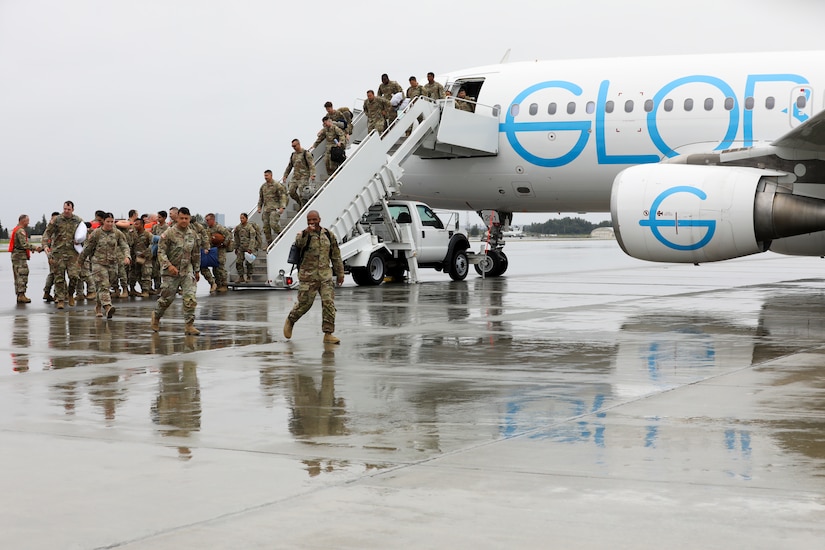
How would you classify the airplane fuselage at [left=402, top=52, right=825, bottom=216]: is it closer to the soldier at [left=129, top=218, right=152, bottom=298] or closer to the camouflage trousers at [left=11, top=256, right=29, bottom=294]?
the soldier at [left=129, top=218, right=152, bottom=298]

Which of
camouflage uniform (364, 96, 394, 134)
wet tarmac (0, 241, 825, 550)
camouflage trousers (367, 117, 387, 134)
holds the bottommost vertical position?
wet tarmac (0, 241, 825, 550)

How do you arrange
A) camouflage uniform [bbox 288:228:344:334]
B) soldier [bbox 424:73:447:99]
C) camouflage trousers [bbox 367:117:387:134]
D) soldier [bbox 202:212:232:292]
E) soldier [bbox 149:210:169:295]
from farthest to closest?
camouflage trousers [bbox 367:117:387:134], soldier [bbox 424:73:447:99], soldier [bbox 202:212:232:292], soldier [bbox 149:210:169:295], camouflage uniform [bbox 288:228:344:334]

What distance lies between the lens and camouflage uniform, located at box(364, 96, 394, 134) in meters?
23.9

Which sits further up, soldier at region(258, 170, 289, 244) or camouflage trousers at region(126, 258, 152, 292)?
soldier at region(258, 170, 289, 244)

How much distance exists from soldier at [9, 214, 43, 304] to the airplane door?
47.2ft

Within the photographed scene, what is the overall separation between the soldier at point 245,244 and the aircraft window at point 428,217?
4533 millimetres

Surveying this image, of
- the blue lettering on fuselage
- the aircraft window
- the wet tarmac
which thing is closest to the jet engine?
the wet tarmac

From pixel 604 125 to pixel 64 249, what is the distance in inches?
417

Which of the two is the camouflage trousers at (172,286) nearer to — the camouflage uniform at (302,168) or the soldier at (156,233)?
the soldier at (156,233)

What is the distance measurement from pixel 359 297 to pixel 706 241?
7.42m

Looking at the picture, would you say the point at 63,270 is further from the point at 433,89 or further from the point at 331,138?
the point at 433,89

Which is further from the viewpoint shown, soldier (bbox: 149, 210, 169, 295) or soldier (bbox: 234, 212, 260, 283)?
soldier (bbox: 234, 212, 260, 283)

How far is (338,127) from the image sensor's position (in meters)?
24.6

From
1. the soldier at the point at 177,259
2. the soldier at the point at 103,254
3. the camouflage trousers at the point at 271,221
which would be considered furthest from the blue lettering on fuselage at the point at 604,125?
the soldier at the point at 177,259
